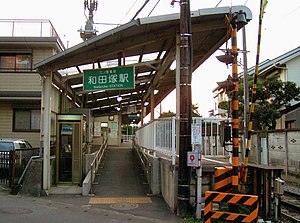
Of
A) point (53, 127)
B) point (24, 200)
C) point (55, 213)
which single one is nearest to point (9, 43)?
point (53, 127)

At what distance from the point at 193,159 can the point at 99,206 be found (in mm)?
3176

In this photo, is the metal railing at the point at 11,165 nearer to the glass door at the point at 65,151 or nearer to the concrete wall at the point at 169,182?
the glass door at the point at 65,151

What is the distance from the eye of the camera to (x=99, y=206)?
909 centimetres

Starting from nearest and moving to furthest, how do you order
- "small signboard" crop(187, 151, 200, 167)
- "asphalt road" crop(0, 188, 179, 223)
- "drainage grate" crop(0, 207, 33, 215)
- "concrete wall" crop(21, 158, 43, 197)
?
"small signboard" crop(187, 151, 200, 167) → "asphalt road" crop(0, 188, 179, 223) → "drainage grate" crop(0, 207, 33, 215) → "concrete wall" crop(21, 158, 43, 197)

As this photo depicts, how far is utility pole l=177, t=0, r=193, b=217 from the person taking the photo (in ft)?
25.3

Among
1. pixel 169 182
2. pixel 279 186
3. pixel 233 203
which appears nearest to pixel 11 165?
pixel 169 182

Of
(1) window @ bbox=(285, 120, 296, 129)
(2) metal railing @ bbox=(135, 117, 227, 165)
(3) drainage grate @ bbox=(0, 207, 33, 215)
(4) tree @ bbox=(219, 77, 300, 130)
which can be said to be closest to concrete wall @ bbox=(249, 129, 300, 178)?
(4) tree @ bbox=(219, 77, 300, 130)

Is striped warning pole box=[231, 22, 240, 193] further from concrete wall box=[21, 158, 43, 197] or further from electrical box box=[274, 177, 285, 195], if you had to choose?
concrete wall box=[21, 158, 43, 197]

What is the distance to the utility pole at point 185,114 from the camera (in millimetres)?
7723

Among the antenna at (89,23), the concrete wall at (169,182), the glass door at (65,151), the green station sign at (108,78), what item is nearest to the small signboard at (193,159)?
the concrete wall at (169,182)

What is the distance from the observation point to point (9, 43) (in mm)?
18016

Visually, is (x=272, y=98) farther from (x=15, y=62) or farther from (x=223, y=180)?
(x=15, y=62)

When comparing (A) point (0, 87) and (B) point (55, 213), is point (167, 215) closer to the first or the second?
(B) point (55, 213)

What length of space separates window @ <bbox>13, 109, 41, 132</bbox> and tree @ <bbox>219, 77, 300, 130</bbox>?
1220cm
